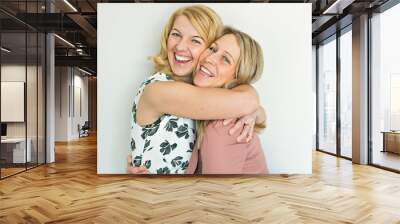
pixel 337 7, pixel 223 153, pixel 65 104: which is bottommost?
pixel 223 153

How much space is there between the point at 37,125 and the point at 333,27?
6.60 meters

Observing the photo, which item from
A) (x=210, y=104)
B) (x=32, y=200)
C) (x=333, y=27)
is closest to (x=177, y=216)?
(x=32, y=200)

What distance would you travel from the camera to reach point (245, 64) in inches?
245

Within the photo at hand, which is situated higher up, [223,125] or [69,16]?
[69,16]

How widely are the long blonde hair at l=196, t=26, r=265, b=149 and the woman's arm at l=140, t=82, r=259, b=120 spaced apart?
0.18 metres

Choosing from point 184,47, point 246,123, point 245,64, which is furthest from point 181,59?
point 246,123

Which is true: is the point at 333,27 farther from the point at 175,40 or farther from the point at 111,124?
the point at 111,124

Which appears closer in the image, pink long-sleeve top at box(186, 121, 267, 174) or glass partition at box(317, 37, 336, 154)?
pink long-sleeve top at box(186, 121, 267, 174)

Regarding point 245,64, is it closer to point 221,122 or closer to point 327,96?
point 221,122

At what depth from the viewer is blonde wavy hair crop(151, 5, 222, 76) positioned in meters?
6.19

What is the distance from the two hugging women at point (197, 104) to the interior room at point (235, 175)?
32cm

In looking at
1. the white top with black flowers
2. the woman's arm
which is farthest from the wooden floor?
the woman's arm

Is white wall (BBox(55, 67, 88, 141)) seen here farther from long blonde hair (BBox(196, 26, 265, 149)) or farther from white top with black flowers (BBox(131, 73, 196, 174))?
long blonde hair (BBox(196, 26, 265, 149))

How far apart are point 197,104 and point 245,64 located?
3.30 feet
